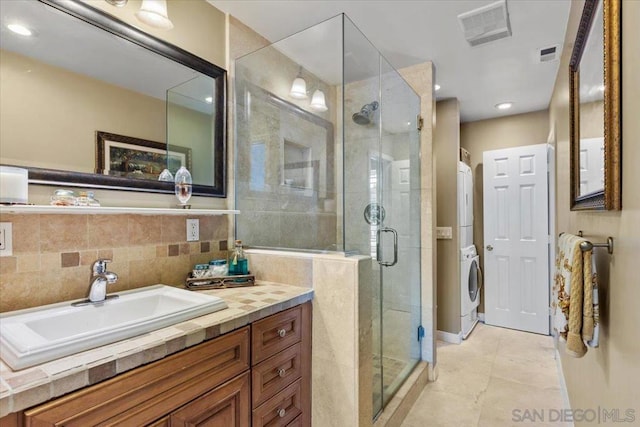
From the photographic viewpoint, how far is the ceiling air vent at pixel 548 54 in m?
2.24

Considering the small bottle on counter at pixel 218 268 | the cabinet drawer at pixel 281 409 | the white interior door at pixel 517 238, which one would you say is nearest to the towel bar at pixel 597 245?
the cabinet drawer at pixel 281 409

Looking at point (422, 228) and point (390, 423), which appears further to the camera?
point (422, 228)

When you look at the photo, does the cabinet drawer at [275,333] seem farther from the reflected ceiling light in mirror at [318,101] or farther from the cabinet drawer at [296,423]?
the reflected ceiling light in mirror at [318,101]

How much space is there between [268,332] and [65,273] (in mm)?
825

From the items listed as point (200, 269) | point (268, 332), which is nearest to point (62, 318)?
point (200, 269)

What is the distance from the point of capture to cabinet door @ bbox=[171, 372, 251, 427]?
0.99 m

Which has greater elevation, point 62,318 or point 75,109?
point 75,109

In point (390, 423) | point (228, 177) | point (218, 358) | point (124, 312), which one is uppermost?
point (228, 177)

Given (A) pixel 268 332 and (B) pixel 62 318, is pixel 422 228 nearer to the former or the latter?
(A) pixel 268 332

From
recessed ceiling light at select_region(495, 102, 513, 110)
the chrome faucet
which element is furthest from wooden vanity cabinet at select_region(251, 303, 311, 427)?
recessed ceiling light at select_region(495, 102, 513, 110)

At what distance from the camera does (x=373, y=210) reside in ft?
7.13

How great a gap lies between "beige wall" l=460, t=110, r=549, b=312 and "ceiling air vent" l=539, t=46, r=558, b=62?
4.44ft

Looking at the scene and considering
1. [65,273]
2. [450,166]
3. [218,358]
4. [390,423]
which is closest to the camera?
[218,358]

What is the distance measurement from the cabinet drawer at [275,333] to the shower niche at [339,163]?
525 mm
